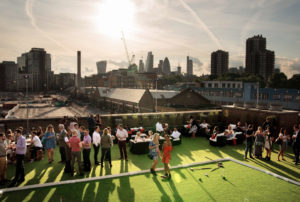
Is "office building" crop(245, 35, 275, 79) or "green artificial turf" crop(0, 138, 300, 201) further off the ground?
"office building" crop(245, 35, 275, 79)

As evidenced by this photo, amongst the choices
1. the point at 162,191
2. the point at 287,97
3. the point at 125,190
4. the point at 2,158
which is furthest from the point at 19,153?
the point at 287,97

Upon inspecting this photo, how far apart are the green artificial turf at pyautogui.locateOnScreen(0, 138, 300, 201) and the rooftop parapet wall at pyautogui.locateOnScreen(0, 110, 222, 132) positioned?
3.08 meters

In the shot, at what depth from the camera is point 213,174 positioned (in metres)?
10.0

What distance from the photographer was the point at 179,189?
336 inches

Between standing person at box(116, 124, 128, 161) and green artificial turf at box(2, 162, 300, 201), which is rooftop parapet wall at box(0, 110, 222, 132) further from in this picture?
green artificial turf at box(2, 162, 300, 201)

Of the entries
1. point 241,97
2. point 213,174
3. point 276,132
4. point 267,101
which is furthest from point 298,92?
point 213,174

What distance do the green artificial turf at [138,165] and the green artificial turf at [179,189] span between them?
0.09m

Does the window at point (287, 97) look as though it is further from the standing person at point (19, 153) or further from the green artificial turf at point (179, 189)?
Result: the standing person at point (19, 153)

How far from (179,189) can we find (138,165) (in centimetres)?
335

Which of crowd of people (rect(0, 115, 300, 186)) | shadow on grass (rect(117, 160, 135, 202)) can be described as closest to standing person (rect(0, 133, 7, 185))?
crowd of people (rect(0, 115, 300, 186))

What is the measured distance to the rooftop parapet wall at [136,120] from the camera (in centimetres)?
1545

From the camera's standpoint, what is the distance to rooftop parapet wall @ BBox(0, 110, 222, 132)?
15.5 m

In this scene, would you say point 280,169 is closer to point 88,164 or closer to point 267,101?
point 88,164

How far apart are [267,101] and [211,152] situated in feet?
176
